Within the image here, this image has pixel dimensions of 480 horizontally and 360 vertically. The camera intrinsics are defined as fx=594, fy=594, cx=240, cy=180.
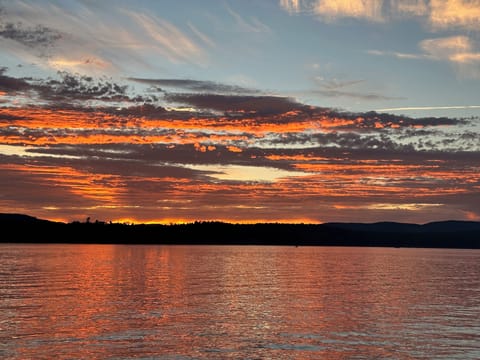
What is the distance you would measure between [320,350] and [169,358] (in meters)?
11.4

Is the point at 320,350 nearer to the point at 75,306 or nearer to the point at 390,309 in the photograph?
the point at 390,309

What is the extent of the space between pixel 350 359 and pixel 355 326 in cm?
1357

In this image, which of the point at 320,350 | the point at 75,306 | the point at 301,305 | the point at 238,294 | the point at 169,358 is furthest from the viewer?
the point at 238,294

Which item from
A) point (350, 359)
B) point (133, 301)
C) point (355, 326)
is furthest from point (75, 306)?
point (350, 359)

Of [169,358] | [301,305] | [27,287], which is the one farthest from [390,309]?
[27,287]

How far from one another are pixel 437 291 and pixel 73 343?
61.4 metres

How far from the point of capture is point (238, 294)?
79.3 metres

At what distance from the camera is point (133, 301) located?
69.8m

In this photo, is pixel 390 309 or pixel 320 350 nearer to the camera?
pixel 320 350

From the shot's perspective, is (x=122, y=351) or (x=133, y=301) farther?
(x=133, y=301)

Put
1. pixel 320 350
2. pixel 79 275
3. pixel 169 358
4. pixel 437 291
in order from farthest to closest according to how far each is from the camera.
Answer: pixel 79 275, pixel 437 291, pixel 320 350, pixel 169 358

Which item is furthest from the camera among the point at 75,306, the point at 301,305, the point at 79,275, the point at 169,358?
the point at 79,275

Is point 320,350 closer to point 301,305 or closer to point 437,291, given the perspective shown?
point 301,305

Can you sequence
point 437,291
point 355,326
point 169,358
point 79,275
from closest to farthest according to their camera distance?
1. point 169,358
2. point 355,326
3. point 437,291
4. point 79,275
